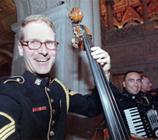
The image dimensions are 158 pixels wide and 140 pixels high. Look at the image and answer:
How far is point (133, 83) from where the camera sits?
2.44 m

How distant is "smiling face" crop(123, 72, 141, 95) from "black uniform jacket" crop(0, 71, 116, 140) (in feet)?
5.50

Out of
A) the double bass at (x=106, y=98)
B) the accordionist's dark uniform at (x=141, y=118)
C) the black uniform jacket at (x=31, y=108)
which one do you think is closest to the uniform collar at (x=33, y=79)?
the black uniform jacket at (x=31, y=108)

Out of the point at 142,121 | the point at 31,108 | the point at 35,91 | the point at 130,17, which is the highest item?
the point at 130,17

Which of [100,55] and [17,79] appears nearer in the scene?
[17,79]

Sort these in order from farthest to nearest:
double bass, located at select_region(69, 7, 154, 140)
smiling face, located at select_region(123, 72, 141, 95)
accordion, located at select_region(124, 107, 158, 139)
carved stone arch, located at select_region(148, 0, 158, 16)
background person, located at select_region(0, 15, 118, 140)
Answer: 1. carved stone arch, located at select_region(148, 0, 158, 16)
2. smiling face, located at select_region(123, 72, 141, 95)
3. accordion, located at select_region(124, 107, 158, 139)
4. double bass, located at select_region(69, 7, 154, 140)
5. background person, located at select_region(0, 15, 118, 140)

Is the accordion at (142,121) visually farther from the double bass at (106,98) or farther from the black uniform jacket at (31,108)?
the black uniform jacket at (31,108)

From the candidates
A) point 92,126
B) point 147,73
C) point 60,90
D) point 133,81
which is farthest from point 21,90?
point 147,73

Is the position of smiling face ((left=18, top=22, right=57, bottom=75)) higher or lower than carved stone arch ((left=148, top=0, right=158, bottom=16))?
lower

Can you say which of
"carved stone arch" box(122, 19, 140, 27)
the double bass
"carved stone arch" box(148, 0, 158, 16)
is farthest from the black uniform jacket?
"carved stone arch" box(148, 0, 158, 16)

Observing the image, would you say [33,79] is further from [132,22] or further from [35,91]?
[132,22]

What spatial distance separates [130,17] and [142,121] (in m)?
15.2

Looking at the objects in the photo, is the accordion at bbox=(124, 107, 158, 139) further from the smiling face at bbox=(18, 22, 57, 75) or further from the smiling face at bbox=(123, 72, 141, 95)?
the smiling face at bbox=(18, 22, 57, 75)

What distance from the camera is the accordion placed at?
1.79 m

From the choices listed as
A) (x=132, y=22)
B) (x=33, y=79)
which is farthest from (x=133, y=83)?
(x=132, y=22)
